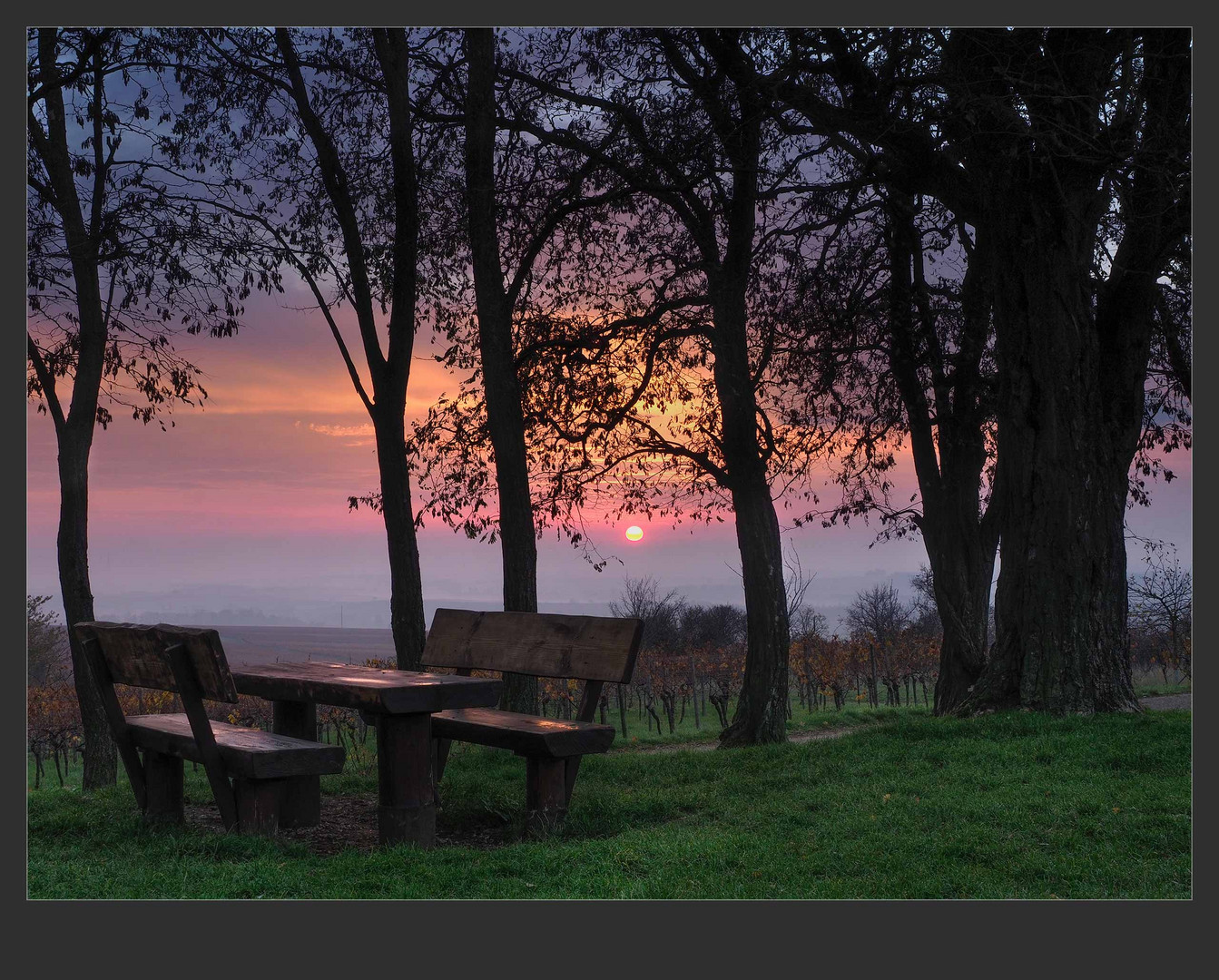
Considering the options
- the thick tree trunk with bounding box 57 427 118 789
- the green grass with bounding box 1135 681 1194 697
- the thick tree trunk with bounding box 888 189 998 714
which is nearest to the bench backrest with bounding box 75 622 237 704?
the thick tree trunk with bounding box 57 427 118 789

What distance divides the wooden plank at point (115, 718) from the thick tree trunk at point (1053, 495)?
588cm

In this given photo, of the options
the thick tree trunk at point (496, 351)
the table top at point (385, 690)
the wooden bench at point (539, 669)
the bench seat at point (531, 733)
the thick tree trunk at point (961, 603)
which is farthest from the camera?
the thick tree trunk at point (961, 603)

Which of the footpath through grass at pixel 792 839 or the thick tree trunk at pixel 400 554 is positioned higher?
the thick tree trunk at pixel 400 554

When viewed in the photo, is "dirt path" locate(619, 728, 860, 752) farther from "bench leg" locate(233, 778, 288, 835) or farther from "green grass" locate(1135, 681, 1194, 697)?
"bench leg" locate(233, 778, 288, 835)

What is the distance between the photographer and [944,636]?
1288 cm

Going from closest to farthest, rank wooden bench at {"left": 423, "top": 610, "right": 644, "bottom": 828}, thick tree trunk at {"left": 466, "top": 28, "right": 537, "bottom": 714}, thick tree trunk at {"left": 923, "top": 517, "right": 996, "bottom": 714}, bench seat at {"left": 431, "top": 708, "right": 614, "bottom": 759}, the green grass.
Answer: bench seat at {"left": 431, "top": 708, "right": 614, "bottom": 759}, wooden bench at {"left": 423, "top": 610, "right": 644, "bottom": 828}, thick tree trunk at {"left": 466, "top": 28, "right": 537, "bottom": 714}, thick tree trunk at {"left": 923, "top": 517, "right": 996, "bottom": 714}, the green grass

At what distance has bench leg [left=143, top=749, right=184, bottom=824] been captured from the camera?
229 inches

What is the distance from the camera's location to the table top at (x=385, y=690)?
16.8 feet

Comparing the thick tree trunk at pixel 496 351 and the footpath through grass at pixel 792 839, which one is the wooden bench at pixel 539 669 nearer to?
the footpath through grass at pixel 792 839

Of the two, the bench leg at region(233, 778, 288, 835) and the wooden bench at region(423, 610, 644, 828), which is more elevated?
the wooden bench at region(423, 610, 644, 828)

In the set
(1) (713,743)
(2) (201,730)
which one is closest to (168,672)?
(2) (201,730)

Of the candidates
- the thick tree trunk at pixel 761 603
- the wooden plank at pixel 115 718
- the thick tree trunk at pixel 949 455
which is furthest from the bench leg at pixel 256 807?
the thick tree trunk at pixel 949 455

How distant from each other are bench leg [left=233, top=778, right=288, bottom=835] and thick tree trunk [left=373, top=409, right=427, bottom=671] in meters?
5.07

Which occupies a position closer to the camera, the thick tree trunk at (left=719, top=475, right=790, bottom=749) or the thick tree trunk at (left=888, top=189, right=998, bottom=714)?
the thick tree trunk at (left=719, top=475, right=790, bottom=749)
